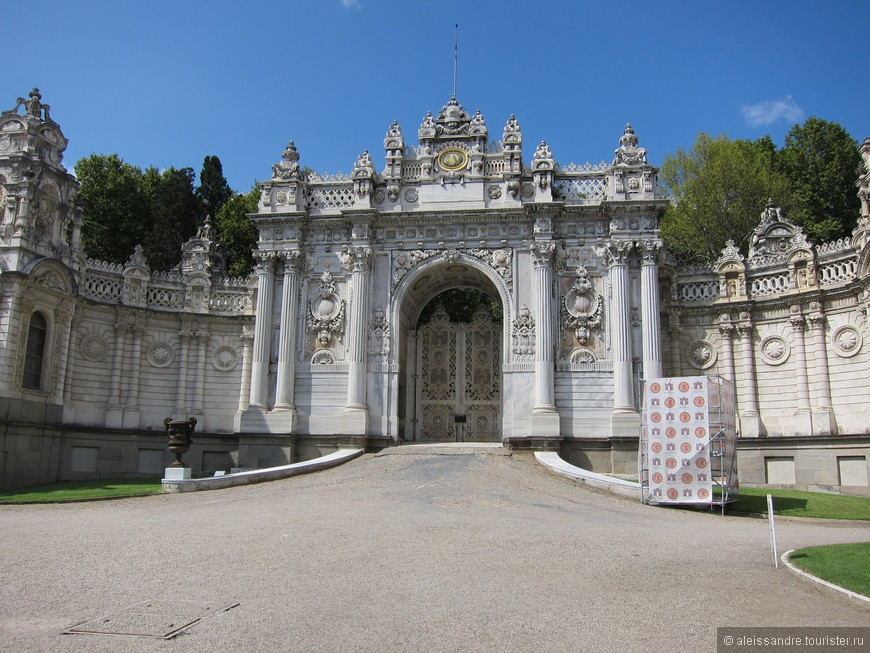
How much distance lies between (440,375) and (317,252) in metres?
6.43

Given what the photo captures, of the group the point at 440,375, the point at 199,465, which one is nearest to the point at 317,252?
the point at 440,375

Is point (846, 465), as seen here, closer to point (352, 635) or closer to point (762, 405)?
point (762, 405)

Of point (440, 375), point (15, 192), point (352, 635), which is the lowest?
point (352, 635)

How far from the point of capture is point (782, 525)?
15562 mm

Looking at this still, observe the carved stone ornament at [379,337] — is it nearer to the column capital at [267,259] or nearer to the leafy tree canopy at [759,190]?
the column capital at [267,259]

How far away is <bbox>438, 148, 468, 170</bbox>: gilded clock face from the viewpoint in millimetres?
26562

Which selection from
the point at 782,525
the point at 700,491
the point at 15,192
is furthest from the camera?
the point at 15,192

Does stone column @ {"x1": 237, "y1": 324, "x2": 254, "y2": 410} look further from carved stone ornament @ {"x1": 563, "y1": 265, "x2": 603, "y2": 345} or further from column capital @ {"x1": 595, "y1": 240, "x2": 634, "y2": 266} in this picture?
column capital @ {"x1": 595, "y1": 240, "x2": 634, "y2": 266}

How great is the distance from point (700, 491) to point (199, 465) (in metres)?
17.6

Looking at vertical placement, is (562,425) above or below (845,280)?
below

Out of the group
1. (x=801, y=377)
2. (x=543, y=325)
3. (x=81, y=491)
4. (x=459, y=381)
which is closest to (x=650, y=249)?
(x=543, y=325)

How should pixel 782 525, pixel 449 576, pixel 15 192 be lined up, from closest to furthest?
pixel 449 576 < pixel 782 525 < pixel 15 192

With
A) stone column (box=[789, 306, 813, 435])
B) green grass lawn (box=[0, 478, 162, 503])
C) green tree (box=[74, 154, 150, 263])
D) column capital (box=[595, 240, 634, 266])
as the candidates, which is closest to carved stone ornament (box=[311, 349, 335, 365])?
green grass lawn (box=[0, 478, 162, 503])

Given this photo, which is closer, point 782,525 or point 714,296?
point 782,525
